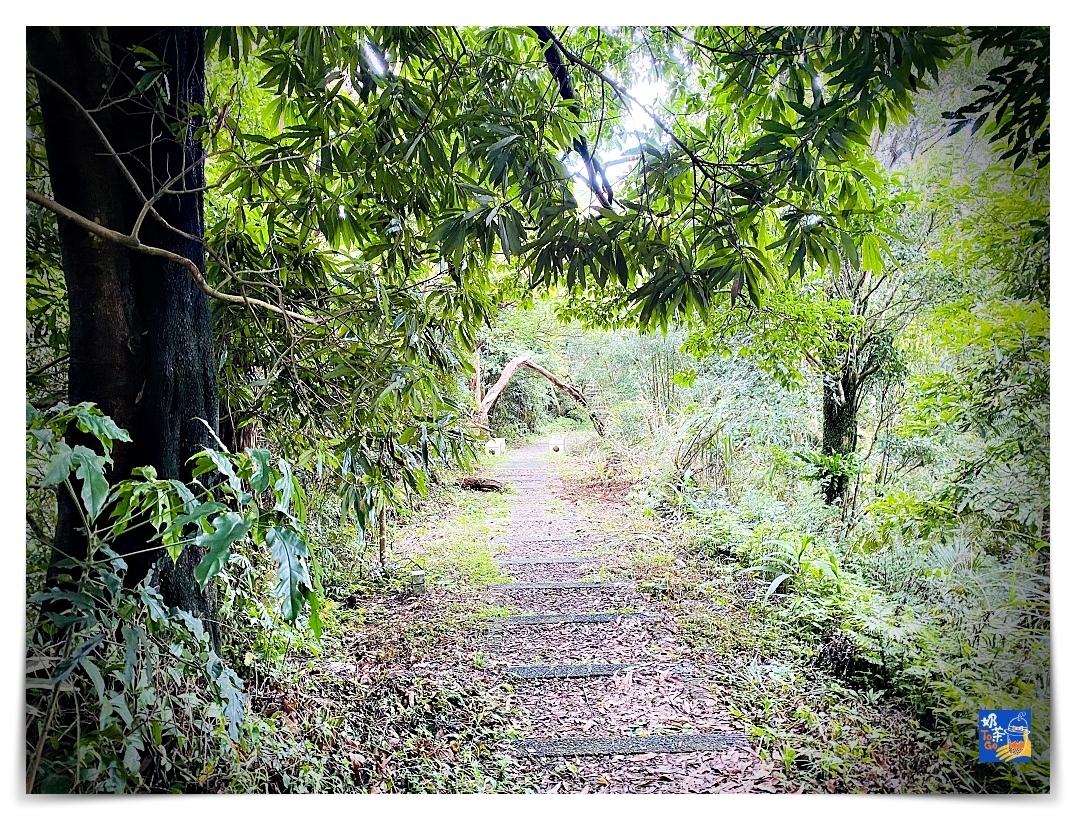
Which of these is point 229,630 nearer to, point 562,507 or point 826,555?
point 562,507

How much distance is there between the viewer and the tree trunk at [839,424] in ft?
6.21

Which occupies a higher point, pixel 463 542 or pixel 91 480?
pixel 91 480

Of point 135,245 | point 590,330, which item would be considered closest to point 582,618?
point 590,330

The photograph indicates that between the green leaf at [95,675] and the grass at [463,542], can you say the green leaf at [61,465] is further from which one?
the grass at [463,542]

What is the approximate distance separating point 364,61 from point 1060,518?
2076 millimetres

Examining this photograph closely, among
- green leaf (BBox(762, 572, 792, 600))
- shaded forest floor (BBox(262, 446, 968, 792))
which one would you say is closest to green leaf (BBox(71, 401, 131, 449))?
shaded forest floor (BBox(262, 446, 968, 792))

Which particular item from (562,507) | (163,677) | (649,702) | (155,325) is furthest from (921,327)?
(163,677)

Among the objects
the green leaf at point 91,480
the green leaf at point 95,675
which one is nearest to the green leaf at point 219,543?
the green leaf at point 91,480

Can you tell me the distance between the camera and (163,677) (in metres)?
1.57

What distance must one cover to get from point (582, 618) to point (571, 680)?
0.16m

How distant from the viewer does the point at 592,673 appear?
1.84m

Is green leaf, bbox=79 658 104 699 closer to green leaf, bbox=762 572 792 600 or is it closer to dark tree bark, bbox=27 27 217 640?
dark tree bark, bbox=27 27 217 640

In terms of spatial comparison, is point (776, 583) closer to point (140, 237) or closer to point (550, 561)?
point (550, 561)

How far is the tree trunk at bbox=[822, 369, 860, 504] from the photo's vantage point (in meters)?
1.89
